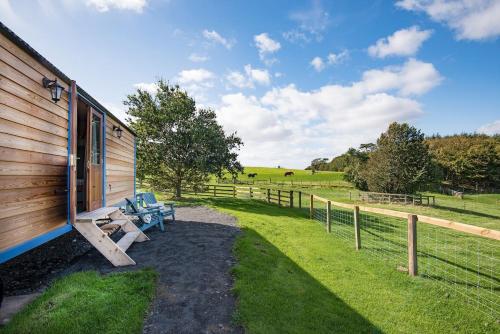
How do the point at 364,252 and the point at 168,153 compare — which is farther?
the point at 168,153

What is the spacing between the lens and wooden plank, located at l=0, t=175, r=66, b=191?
375 centimetres

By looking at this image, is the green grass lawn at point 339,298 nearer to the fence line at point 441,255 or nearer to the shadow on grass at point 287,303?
the shadow on grass at point 287,303

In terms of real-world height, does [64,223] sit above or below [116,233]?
above

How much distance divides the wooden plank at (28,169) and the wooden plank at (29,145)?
9.9 inches

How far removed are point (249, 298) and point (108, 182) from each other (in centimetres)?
635

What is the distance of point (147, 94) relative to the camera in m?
19.9

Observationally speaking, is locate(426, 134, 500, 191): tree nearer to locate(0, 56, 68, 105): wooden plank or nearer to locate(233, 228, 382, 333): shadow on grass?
locate(233, 228, 382, 333): shadow on grass

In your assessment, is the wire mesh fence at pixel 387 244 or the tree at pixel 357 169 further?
the tree at pixel 357 169

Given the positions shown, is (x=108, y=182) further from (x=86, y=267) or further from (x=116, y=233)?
(x=86, y=267)

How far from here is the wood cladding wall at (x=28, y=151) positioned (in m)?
3.77

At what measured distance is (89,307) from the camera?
3438 mm

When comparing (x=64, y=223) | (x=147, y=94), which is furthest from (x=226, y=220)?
(x=147, y=94)

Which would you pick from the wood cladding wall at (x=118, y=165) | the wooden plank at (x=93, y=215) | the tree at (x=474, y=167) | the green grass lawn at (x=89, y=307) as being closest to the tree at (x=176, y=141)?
the wood cladding wall at (x=118, y=165)

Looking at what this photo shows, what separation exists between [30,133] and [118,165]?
5265mm
